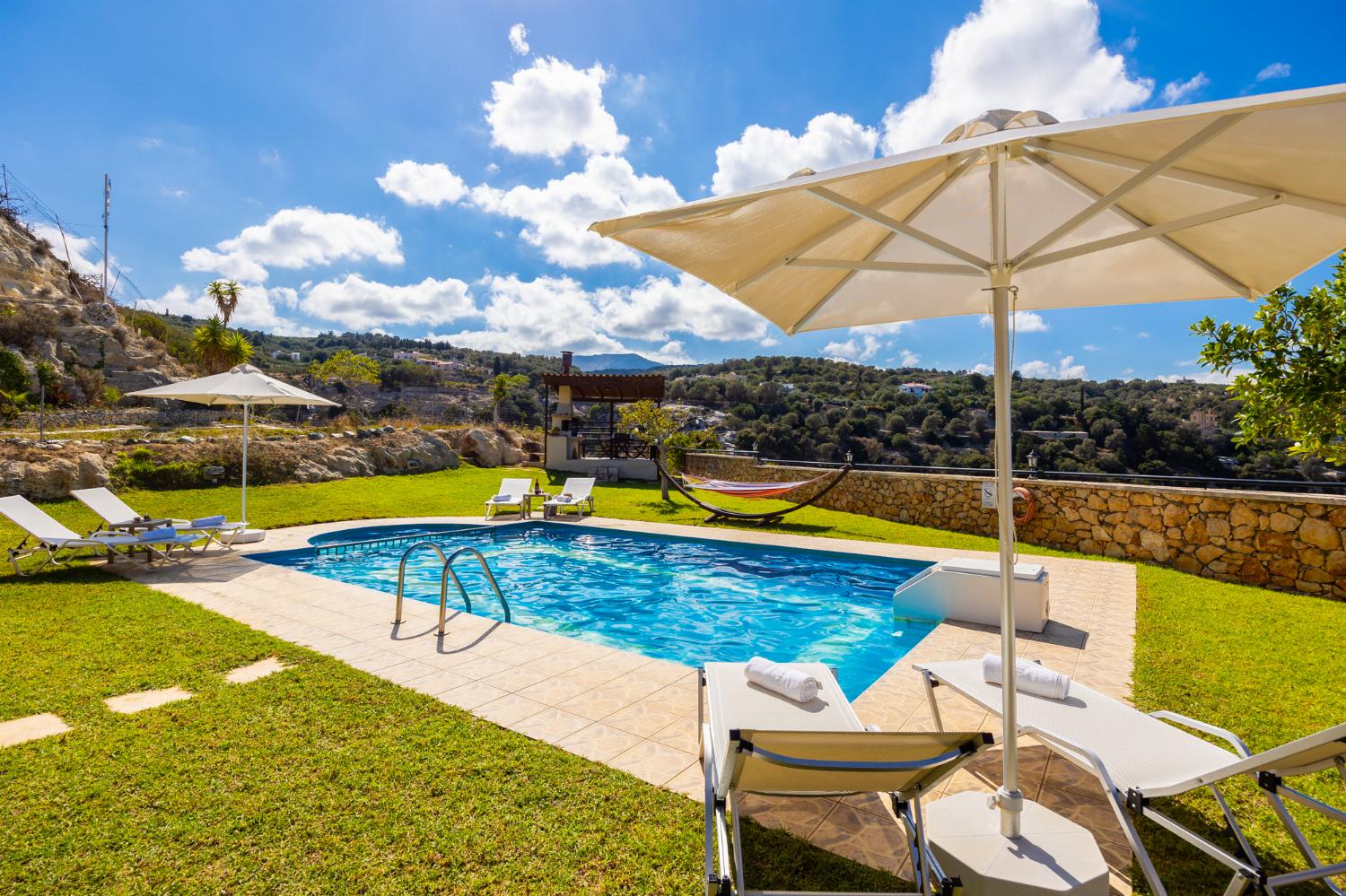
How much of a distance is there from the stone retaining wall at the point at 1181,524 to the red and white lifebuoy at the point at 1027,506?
0.08m

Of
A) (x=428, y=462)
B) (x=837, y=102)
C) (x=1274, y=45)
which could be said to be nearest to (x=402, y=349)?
(x=428, y=462)

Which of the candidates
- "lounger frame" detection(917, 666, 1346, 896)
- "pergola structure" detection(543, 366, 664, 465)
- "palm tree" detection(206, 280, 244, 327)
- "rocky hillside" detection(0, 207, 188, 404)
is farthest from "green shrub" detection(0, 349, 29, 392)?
"lounger frame" detection(917, 666, 1346, 896)

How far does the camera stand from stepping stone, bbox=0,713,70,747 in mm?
3018

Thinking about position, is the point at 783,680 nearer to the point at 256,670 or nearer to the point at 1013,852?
the point at 1013,852

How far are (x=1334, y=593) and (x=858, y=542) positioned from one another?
16.9 feet

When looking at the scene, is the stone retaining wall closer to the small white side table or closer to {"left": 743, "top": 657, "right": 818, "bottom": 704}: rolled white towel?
the small white side table

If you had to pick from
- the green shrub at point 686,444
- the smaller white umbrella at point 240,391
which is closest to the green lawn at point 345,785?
the smaller white umbrella at point 240,391

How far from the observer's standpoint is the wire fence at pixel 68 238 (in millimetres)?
34625

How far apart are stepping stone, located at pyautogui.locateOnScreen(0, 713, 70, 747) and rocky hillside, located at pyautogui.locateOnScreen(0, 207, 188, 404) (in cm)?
3205

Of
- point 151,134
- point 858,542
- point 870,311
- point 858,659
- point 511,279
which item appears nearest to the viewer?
point 870,311

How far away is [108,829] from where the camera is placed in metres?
2.28

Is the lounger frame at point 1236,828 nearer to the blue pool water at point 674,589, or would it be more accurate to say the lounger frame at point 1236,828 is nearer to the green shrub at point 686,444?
the blue pool water at point 674,589

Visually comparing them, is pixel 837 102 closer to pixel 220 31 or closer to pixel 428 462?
pixel 220 31

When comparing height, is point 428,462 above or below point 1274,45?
below
